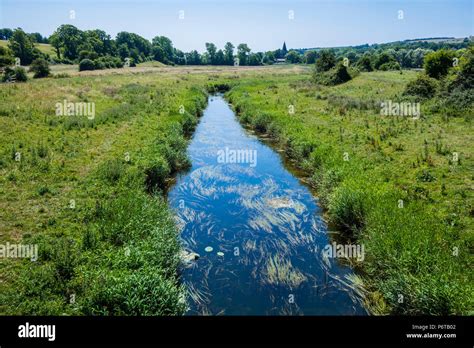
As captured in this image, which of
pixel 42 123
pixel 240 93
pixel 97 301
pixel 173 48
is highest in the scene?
pixel 173 48

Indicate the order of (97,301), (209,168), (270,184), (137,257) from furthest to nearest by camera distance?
(209,168) → (270,184) → (137,257) → (97,301)

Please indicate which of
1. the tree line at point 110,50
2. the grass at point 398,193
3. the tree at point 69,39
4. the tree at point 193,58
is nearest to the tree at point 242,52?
the tree line at point 110,50

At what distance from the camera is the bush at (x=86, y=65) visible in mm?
86750

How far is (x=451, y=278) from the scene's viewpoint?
9.94 metres

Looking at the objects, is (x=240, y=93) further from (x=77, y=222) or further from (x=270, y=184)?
(x=77, y=222)

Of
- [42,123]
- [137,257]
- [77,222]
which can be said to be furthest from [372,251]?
[42,123]

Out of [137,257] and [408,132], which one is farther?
[408,132]

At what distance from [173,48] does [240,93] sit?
5596 inches

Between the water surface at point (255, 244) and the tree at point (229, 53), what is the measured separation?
148 meters

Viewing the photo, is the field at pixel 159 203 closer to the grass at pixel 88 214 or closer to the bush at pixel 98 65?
the grass at pixel 88 214

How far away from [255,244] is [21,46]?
325 feet

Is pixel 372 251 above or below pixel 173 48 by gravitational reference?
below

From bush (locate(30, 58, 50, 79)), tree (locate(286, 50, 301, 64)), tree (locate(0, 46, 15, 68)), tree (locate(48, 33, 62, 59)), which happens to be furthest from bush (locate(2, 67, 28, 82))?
tree (locate(286, 50, 301, 64))

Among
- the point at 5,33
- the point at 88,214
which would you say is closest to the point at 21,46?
the point at 5,33
